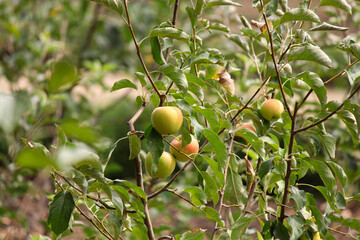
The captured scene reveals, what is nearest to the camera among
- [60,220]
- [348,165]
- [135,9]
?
[60,220]

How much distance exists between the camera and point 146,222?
0.85 metres

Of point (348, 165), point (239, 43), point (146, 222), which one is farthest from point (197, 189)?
point (348, 165)

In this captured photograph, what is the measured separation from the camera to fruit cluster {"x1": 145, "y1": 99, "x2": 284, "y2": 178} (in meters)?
0.72

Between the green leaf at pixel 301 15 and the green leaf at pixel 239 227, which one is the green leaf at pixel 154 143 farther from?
the green leaf at pixel 301 15

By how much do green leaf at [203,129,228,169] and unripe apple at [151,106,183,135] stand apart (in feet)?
0.19

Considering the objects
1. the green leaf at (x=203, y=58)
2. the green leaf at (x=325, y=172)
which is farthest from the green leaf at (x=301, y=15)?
the green leaf at (x=325, y=172)

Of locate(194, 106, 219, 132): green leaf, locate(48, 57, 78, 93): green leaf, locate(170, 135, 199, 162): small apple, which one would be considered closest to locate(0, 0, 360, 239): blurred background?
locate(170, 135, 199, 162): small apple

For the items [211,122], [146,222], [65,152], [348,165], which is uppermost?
[65,152]

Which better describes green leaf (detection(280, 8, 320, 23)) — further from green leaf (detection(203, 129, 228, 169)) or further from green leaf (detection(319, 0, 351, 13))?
green leaf (detection(203, 129, 228, 169))

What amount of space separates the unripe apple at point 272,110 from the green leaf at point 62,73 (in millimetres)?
695

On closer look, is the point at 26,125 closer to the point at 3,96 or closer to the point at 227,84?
the point at 227,84

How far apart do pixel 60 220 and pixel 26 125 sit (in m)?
1.11

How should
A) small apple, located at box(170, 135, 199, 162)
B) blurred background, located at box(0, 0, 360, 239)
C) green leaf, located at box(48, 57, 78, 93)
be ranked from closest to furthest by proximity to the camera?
1. green leaf, located at box(48, 57, 78, 93)
2. small apple, located at box(170, 135, 199, 162)
3. blurred background, located at box(0, 0, 360, 239)

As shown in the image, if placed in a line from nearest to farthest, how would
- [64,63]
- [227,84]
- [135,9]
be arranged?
[64,63] < [227,84] < [135,9]
